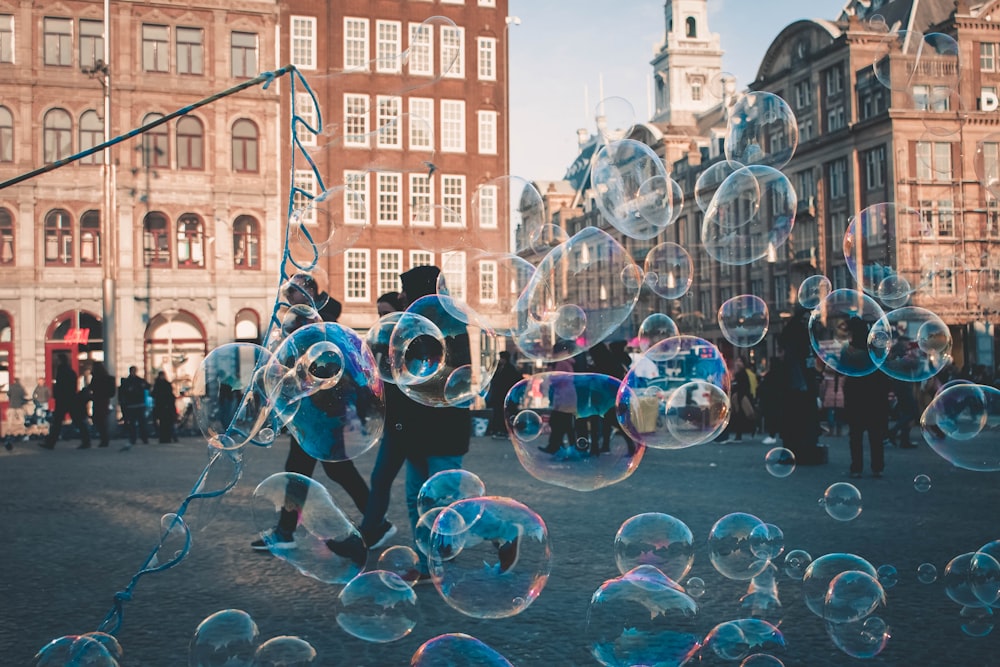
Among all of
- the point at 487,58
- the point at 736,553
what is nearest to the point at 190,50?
the point at 487,58

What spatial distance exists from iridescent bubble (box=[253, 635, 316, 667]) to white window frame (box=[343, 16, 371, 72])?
36948mm

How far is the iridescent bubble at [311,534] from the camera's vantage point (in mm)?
4984

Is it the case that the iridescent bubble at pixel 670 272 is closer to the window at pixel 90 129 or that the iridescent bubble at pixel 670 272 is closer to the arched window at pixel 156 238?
the arched window at pixel 156 238

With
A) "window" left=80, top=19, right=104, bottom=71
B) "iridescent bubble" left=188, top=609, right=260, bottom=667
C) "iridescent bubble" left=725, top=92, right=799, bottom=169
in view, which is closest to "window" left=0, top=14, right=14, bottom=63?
"window" left=80, top=19, right=104, bottom=71

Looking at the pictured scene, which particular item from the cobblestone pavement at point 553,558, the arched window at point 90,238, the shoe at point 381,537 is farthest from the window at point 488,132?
the shoe at point 381,537

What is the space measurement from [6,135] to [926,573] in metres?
34.1

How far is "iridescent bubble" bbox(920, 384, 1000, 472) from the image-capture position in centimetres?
712

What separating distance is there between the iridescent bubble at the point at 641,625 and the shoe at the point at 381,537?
254cm

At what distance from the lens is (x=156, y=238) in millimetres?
34844

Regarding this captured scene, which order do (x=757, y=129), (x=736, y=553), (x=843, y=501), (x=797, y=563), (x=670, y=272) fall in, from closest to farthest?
(x=736, y=553), (x=797, y=563), (x=843, y=501), (x=757, y=129), (x=670, y=272)

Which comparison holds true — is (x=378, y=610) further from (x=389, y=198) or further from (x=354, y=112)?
(x=354, y=112)

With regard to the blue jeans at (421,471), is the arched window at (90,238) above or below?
above

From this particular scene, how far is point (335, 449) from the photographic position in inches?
225

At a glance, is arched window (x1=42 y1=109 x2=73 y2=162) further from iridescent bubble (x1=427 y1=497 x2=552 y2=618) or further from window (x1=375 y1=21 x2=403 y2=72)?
iridescent bubble (x1=427 y1=497 x2=552 y2=618)
